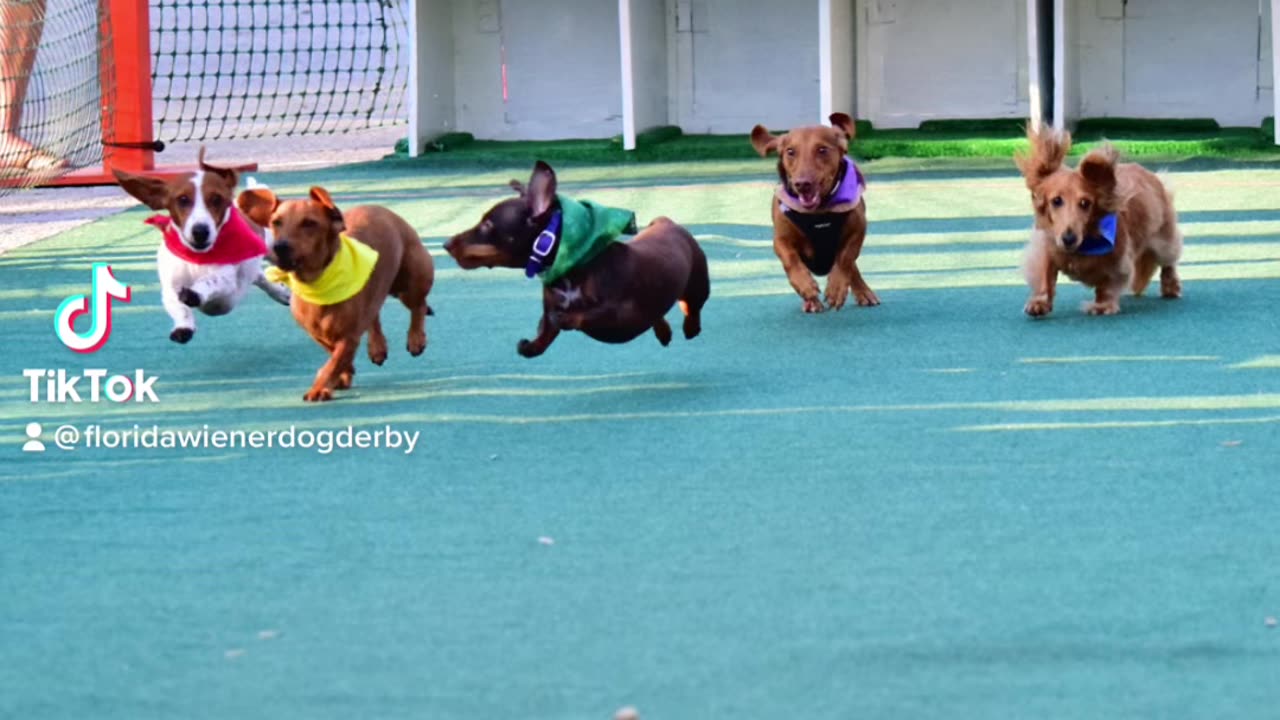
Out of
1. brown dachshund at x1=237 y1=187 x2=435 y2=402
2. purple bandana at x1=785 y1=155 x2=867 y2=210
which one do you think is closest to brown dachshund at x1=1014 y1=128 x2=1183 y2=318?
purple bandana at x1=785 y1=155 x2=867 y2=210

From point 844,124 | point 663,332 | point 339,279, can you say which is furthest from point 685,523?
point 844,124

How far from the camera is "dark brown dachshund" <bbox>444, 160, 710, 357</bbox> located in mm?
4973

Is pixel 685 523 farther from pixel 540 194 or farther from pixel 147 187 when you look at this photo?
pixel 147 187

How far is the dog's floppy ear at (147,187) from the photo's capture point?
5.64m

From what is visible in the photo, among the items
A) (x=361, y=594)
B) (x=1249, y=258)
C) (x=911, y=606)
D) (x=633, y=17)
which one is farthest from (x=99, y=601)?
(x=633, y=17)

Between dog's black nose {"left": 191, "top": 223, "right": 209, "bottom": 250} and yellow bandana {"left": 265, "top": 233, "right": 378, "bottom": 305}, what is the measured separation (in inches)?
23.4

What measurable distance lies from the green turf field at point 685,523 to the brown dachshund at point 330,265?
0.17m

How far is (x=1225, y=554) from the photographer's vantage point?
3543 mm

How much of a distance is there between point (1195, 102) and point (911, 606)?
34.3ft

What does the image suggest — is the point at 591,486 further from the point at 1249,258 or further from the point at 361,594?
the point at 1249,258

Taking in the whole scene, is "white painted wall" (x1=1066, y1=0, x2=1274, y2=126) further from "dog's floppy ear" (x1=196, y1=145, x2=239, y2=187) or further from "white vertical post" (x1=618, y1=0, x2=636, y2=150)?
"dog's floppy ear" (x1=196, y1=145, x2=239, y2=187)

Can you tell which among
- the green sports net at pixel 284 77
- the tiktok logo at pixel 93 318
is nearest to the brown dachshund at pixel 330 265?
the tiktok logo at pixel 93 318

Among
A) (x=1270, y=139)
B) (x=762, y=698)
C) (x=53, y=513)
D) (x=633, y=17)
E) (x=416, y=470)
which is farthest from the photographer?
(x=633, y=17)

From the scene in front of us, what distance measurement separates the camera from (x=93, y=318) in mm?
6574
